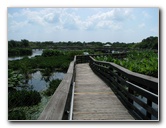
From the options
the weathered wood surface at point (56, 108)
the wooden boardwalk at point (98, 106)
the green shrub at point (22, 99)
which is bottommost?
the green shrub at point (22, 99)

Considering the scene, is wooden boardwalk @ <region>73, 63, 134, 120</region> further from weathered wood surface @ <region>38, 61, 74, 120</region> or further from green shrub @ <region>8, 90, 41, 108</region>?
green shrub @ <region>8, 90, 41, 108</region>

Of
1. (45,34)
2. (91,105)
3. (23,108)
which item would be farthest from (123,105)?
(23,108)

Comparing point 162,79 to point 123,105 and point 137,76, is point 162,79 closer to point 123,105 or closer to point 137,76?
point 137,76

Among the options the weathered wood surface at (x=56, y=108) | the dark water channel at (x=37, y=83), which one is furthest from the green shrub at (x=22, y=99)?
the weathered wood surface at (x=56, y=108)

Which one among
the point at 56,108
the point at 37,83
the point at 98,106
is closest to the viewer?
the point at 56,108

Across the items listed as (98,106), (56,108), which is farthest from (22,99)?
(56,108)

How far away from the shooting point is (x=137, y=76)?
14.1ft

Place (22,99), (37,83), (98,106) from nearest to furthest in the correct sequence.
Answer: (98,106), (22,99), (37,83)

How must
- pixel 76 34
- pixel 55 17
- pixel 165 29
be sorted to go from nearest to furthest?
pixel 165 29 → pixel 55 17 → pixel 76 34

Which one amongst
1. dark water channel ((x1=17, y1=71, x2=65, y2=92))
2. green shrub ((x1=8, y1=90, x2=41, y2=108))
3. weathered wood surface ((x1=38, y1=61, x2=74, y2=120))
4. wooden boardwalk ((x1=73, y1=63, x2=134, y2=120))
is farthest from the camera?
dark water channel ((x1=17, y1=71, x2=65, y2=92))

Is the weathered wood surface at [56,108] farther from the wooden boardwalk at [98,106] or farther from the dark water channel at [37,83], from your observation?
the dark water channel at [37,83]

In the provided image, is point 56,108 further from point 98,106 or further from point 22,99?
point 22,99

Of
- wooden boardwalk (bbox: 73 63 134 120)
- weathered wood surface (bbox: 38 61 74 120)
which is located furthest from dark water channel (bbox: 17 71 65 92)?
weathered wood surface (bbox: 38 61 74 120)

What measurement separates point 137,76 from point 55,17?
7.21ft
